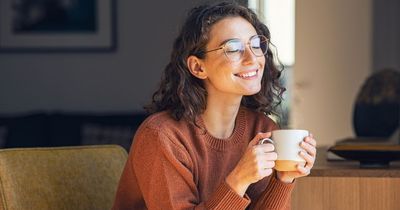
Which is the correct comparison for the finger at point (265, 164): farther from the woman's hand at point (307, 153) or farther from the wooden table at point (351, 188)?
the wooden table at point (351, 188)

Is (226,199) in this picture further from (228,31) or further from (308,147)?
(228,31)

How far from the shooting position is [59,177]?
2154 mm

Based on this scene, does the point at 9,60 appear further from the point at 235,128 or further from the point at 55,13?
the point at 235,128

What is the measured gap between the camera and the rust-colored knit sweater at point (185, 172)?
1.79m

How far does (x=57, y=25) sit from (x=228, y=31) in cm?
353

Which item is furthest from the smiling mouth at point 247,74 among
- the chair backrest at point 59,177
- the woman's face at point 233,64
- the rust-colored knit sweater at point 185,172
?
the chair backrest at point 59,177

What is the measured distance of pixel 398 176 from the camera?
2004 millimetres

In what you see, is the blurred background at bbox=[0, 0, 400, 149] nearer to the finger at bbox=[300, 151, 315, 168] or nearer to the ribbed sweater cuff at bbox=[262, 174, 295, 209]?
the ribbed sweater cuff at bbox=[262, 174, 295, 209]

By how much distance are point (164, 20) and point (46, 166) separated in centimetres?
307

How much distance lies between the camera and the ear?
191 centimetres

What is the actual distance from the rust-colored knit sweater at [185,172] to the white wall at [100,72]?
10.4 feet

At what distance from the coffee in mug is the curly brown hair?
230mm

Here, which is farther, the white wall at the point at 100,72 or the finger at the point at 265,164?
the white wall at the point at 100,72

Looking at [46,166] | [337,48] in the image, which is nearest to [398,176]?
[46,166]
